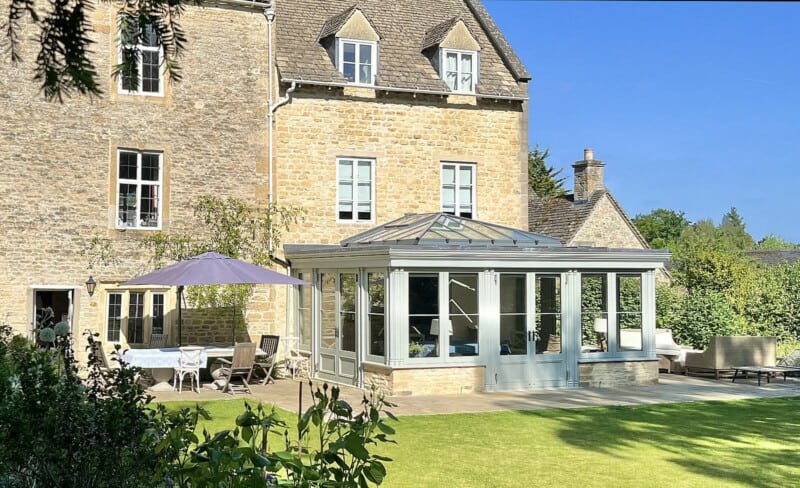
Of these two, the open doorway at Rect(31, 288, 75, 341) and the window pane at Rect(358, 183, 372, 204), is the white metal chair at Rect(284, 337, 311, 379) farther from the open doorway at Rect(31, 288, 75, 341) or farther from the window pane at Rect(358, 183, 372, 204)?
the open doorway at Rect(31, 288, 75, 341)

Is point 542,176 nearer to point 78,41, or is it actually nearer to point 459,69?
point 459,69

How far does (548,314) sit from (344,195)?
5.87 m

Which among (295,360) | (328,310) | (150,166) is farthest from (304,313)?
(150,166)

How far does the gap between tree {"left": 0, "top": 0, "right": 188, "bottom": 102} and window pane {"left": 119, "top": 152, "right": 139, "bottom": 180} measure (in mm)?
16494

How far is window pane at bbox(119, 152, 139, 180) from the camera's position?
20125mm

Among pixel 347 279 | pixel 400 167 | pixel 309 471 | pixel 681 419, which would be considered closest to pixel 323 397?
pixel 309 471

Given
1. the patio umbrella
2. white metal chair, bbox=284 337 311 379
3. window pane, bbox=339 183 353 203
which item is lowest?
white metal chair, bbox=284 337 311 379

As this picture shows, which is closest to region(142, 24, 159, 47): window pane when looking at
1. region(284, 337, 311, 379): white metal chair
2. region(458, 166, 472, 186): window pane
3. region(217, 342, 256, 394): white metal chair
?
region(217, 342, 256, 394): white metal chair

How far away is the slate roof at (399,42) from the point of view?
21641 millimetres

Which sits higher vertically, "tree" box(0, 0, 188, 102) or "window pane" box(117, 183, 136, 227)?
"window pane" box(117, 183, 136, 227)

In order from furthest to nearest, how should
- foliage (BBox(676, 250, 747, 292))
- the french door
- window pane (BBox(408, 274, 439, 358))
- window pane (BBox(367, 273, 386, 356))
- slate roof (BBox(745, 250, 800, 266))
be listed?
slate roof (BBox(745, 250, 800, 266)), foliage (BBox(676, 250, 747, 292)), the french door, window pane (BBox(367, 273, 386, 356)), window pane (BBox(408, 274, 439, 358))

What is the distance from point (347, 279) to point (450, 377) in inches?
119

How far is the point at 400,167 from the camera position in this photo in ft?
72.6

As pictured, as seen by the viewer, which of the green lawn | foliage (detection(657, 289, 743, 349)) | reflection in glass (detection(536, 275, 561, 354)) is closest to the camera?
the green lawn
